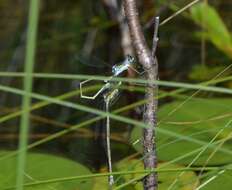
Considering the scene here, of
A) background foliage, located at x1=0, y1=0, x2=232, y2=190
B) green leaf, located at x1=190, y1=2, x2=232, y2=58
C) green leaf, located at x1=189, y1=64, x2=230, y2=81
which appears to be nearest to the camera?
background foliage, located at x1=0, y1=0, x2=232, y2=190

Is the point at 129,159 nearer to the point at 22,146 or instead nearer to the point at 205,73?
the point at 205,73

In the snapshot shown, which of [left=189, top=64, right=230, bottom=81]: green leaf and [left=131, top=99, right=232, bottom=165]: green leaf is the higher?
[left=189, top=64, right=230, bottom=81]: green leaf

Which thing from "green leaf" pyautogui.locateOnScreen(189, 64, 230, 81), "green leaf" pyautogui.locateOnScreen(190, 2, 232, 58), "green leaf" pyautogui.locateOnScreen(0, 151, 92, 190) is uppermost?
"green leaf" pyautogui.locateOnScreen(189, 64, 230, 81)

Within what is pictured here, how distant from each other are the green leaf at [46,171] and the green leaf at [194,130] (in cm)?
19

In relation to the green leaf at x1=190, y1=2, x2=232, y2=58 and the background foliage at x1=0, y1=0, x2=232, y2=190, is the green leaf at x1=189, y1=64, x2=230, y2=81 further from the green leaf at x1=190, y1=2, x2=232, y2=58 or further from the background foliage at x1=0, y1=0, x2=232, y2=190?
the green leaf at x1=190, y1=2, x2=232, y2=58

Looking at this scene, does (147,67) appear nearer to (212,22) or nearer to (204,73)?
(212,22)

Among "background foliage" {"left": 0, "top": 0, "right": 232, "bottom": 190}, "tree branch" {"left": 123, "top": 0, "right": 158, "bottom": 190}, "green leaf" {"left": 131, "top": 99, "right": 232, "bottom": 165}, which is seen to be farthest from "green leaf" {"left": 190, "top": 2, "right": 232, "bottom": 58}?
"tree branch" {"left": 123, "top": 0, "right": 158, "bottom": 190}

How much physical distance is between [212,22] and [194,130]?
0.28 m

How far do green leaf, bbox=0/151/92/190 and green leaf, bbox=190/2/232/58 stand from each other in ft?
1.46

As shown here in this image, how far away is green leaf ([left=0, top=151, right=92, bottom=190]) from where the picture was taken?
128cm

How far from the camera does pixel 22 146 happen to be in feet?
2.20

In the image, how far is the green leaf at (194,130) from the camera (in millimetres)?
1400

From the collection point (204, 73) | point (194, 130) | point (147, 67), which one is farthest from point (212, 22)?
point (204, 73)

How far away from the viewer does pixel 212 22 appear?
4.77 ft
